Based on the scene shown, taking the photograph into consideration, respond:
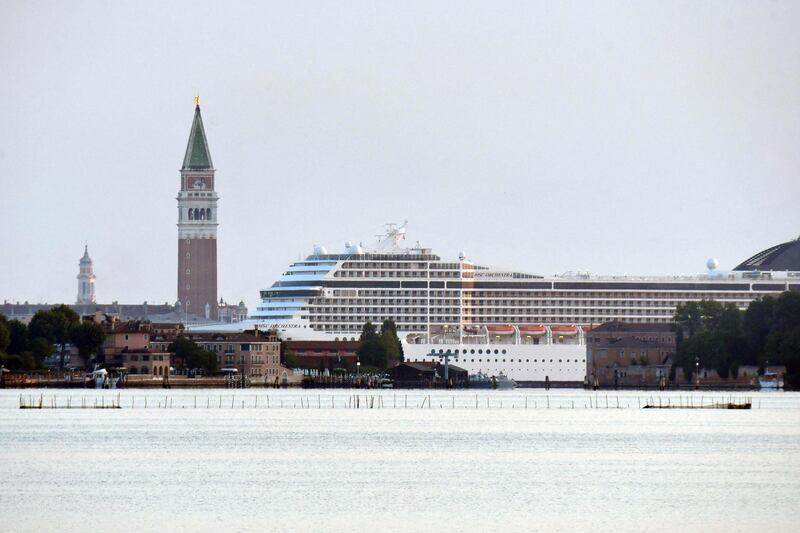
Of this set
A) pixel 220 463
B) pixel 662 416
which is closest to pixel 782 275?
pixel 662 416

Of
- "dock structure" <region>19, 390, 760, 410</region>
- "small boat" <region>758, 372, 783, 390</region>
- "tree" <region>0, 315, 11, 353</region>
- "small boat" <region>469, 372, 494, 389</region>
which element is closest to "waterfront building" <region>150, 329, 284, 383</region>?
"small boat" <region>469, 372, 494, 389</region>

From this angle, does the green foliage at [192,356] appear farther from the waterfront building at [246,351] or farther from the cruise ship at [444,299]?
the cruise ship at [444,299]

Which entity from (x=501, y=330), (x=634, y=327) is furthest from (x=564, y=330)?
(x=634, y=327)

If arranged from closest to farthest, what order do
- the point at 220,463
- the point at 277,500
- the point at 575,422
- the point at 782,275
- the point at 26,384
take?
the point at 277,500, the point at 220,463, the point at 575,422, the point at 26,384, the point at 782,275

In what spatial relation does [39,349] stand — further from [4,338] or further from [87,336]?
[4,338]

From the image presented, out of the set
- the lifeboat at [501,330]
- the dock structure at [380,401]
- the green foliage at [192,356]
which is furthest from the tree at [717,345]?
the green foliage at [192,356]

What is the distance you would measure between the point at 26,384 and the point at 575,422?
150 ft

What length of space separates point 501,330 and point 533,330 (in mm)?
1973

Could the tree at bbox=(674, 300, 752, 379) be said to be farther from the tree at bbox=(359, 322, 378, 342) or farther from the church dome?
the church dome

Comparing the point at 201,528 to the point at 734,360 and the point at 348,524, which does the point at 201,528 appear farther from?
the point at 734,360

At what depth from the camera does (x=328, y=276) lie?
142875mm

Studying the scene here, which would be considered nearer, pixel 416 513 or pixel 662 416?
pixel 416 513

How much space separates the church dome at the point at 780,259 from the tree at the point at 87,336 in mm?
52448

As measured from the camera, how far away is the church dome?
16225cm
